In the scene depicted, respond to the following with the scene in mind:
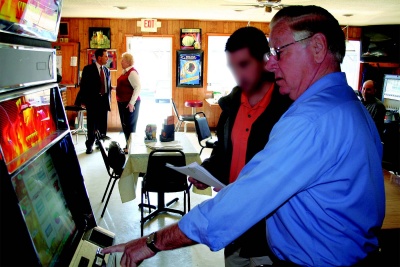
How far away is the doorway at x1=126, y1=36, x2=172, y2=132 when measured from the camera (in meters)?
8.05

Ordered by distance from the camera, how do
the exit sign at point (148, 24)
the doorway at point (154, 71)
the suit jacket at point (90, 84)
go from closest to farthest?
the suit jacket at point (90, 84) < the exit sign at point (148, 24) < the doorway at point (154, 71)

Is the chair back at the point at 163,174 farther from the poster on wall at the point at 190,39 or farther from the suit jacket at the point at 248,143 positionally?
the poster on wall at the point at 190,39

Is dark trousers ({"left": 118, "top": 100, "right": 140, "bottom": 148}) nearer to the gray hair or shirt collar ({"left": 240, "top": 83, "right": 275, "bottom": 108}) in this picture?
shirt collar ({"left": 240, "top": 83, "right": 275, "bottom": 108})

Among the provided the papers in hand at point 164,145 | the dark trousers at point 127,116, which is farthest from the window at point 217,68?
the papers in hand at point 164,145

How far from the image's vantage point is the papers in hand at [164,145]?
11.2ft

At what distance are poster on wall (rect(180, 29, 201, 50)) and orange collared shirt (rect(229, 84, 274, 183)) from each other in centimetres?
624

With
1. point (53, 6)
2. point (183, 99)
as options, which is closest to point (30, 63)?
point (53, 6)

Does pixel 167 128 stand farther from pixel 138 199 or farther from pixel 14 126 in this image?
pixel 14 126

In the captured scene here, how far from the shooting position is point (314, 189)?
3.00 ft

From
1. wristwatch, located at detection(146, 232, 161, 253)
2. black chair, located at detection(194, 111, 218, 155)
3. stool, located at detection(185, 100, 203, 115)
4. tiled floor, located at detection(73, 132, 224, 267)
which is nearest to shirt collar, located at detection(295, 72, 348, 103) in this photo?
wristwatch, located at detection(146, 232, 161, 253)

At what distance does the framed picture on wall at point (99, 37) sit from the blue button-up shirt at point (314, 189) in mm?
7469

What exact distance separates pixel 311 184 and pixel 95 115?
5648mm

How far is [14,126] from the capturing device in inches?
36.0

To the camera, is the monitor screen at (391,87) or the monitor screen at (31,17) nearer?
the monitor screen at (31,17)
